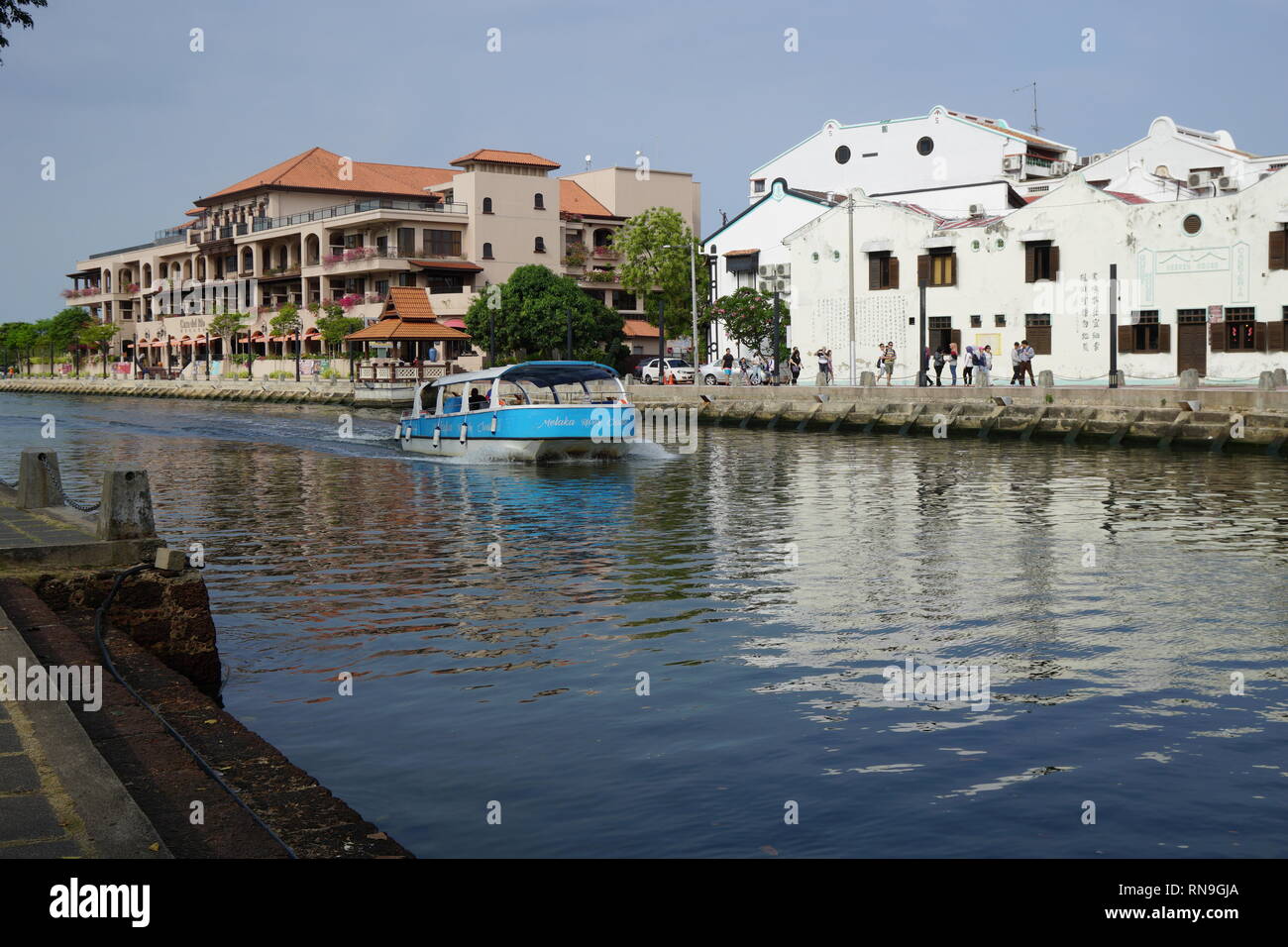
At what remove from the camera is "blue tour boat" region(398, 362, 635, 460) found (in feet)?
97.6

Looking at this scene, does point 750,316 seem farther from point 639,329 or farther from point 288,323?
point 288,323

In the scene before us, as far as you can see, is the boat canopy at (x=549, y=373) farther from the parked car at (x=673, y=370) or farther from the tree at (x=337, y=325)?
the tree at (x=337, y=325)

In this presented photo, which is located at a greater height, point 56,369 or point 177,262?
point 177,262

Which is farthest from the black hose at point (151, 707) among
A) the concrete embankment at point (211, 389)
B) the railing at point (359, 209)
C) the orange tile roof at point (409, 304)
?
the railing at point (359, 209)

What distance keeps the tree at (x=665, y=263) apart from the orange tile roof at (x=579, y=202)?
41.9ft

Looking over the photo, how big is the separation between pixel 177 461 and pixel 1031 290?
33.1m

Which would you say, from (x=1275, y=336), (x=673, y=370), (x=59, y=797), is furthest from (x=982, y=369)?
(x=59, y=797)

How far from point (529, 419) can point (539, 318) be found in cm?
4413

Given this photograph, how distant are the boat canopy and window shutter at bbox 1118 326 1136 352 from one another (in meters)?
25.0

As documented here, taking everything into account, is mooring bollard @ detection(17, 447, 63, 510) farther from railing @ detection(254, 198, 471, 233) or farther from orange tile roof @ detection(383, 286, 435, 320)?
railing @ detection(254, 198, 471, 233)

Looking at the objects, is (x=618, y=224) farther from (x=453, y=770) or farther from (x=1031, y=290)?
(x=453, y=770)

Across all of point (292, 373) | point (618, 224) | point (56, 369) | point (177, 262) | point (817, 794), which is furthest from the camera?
point (56, 369)
